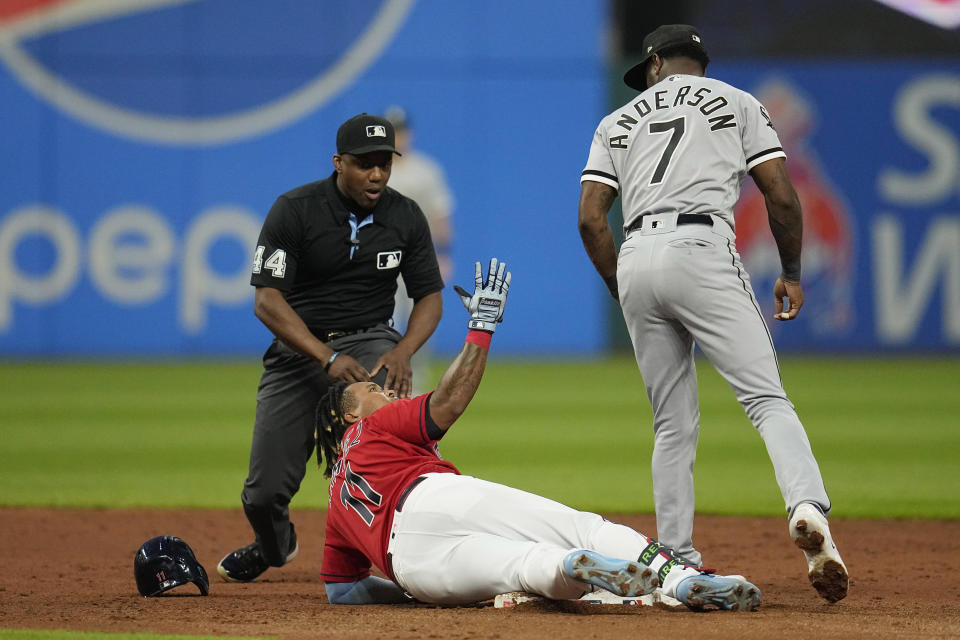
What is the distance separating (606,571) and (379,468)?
1042 mm

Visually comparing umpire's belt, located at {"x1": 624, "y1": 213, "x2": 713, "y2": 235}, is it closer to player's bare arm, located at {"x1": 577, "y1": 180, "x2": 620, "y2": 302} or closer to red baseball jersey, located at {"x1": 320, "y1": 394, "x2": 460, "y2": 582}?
player's bare arm, located at {"x1": 577, "y1": 180, "x2": 620, "y2": 302}

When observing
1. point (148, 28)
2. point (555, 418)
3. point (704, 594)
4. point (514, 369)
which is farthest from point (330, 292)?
point (148, 28)

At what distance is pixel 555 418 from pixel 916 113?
32.7 feet

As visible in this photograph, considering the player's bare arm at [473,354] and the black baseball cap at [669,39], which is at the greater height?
the black baseball cap at [669,39]

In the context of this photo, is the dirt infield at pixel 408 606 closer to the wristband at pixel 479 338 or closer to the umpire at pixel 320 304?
the umpire at pixel 320 304

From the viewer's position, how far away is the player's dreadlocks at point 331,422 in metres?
5.58

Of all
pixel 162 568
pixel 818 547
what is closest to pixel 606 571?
pixel 818 547

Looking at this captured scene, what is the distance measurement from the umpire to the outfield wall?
502 inches

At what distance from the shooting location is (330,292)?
6.49 m

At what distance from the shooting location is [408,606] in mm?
5281

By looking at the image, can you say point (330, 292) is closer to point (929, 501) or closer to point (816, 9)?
point (929, 501)

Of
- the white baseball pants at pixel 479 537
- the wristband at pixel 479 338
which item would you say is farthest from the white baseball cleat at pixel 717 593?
the wristband at pixel 479 338

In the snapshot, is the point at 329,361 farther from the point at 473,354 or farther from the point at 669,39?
the point at 669,39

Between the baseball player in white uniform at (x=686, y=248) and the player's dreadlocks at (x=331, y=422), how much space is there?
1.29 meters
